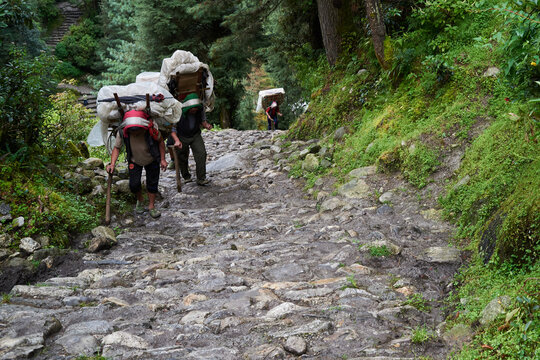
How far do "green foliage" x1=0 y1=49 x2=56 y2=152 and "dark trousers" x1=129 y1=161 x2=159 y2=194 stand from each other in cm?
159

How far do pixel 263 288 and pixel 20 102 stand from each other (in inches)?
179

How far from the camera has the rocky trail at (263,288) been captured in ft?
10.4

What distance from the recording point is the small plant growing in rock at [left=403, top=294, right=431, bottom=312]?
11.8ft

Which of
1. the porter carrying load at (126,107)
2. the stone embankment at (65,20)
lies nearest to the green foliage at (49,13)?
the stone embankment at (65,20)

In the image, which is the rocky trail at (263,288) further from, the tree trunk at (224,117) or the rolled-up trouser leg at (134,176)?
the tree trunk at (224,117)

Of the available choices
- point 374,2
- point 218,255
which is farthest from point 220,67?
point 218,255

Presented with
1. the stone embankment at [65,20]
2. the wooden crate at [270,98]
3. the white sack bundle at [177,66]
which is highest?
the stone embankment at [65,20]

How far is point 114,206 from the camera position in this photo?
7707 millimetres

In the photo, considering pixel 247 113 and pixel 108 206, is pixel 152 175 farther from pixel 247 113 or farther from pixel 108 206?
pixel 247 113

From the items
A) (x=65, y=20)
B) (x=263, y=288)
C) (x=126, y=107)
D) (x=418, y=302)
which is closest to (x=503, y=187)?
(x=418, y=302)

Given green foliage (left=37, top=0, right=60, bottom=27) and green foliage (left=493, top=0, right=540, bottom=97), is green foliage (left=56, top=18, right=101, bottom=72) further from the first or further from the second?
green foliage (left=493, top=0, right=540, bottom=97)

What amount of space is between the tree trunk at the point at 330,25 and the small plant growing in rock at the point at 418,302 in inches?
321

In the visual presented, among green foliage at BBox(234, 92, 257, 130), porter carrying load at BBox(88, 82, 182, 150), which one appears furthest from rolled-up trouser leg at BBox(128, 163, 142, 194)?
green foliage at BBox(234, 92, 257, 130)

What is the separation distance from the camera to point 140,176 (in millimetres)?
7883
